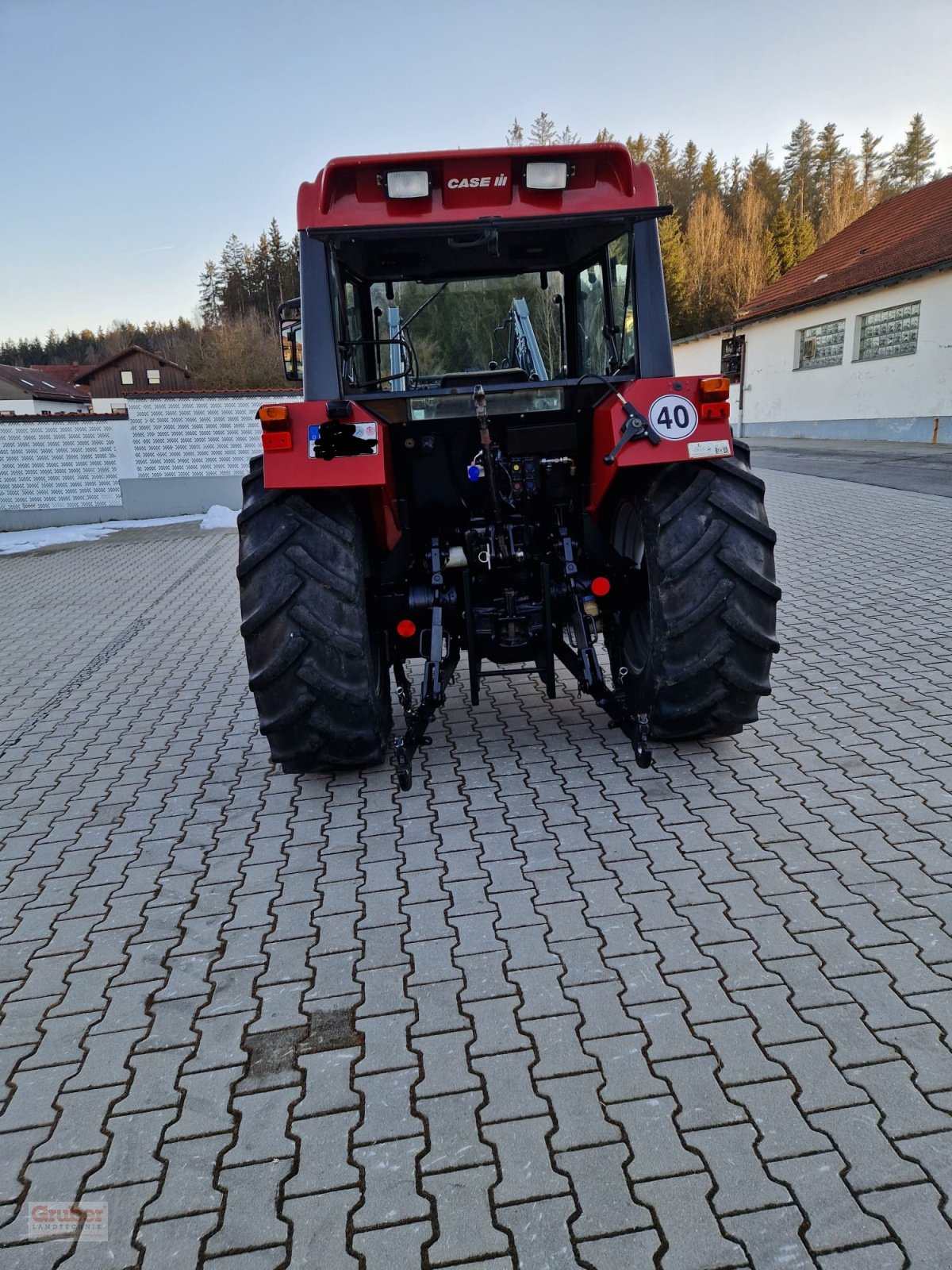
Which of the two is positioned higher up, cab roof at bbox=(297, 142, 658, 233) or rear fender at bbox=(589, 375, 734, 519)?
cab roof at bbox=(297, 142, 658, 233)

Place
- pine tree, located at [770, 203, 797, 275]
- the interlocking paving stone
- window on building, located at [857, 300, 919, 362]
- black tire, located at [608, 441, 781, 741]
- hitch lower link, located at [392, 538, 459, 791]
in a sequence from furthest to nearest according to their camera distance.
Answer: pine tree, located at [770, 203, 797, 275]
window on building, located at [857, 300, 919, 362]
hitch lower link, located at [392, 538, 459, 791]
black tire, located at [608, 441, 781, 741]
the interlocking paving stone

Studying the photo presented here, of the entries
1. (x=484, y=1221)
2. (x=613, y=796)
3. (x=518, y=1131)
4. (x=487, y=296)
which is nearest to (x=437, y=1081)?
(x=518, y=1131)

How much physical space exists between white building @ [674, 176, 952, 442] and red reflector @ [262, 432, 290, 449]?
17.6 meters

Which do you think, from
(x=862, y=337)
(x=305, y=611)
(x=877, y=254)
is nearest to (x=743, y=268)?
(x=877, y=254)

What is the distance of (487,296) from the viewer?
14.8 ft

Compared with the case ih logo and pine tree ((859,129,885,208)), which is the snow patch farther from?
pine tree ((859,129,885,208))

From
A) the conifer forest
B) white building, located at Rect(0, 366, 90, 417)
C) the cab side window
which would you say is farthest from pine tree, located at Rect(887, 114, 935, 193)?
the cab side window

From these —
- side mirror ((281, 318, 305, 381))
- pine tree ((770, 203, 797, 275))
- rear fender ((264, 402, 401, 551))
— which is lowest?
rear fender ((264, 402, 401, 551))

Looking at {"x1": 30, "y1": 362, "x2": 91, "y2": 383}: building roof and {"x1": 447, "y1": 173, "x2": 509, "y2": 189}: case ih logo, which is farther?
{"x1": 30, "y1": 362, "x2": 91, "y2": 383}: building roof

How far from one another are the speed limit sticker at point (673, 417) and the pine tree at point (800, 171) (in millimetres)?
62890

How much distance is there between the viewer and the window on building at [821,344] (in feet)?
71.7

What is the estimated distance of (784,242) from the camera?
4506 cm

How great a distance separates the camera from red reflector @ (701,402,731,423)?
3.55m

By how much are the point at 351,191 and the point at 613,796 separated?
264cm
